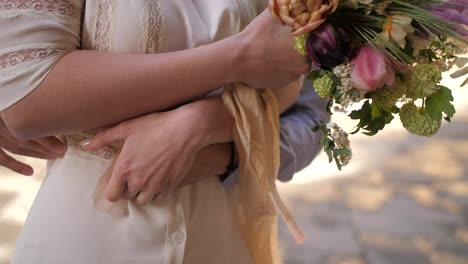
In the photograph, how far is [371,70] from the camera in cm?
69

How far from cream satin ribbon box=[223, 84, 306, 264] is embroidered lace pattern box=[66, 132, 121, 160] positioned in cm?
21

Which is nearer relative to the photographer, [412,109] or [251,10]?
[412,109]

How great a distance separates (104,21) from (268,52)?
26 centimetres

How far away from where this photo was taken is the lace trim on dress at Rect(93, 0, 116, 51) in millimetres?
864

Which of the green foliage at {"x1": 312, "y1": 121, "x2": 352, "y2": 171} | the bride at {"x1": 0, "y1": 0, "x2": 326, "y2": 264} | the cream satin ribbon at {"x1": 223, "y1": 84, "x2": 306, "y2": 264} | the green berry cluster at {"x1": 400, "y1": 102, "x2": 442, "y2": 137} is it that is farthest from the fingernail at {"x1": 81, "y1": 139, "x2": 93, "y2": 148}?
the green berry cluster at {"x1": 400, "y1": 102, "x2": 442, "y2": 137}

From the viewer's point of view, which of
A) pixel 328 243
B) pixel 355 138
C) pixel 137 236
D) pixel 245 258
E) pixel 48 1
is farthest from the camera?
pixel 355 138

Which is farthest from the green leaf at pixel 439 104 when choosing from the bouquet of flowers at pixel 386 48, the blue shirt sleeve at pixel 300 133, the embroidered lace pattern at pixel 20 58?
the embroidered lace pattern at pixel 20 58

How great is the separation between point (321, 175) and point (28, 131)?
2.30 meters

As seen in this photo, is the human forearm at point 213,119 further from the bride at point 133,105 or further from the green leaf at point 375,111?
the green leaf at point 375,111

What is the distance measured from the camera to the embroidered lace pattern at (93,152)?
3.16 feet

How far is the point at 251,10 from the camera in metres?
0.95

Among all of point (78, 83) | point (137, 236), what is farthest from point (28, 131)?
point (137, 236)

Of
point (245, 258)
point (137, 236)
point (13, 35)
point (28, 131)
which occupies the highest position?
point (13, 35)

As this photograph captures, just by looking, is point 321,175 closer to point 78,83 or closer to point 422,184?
point 422,184
